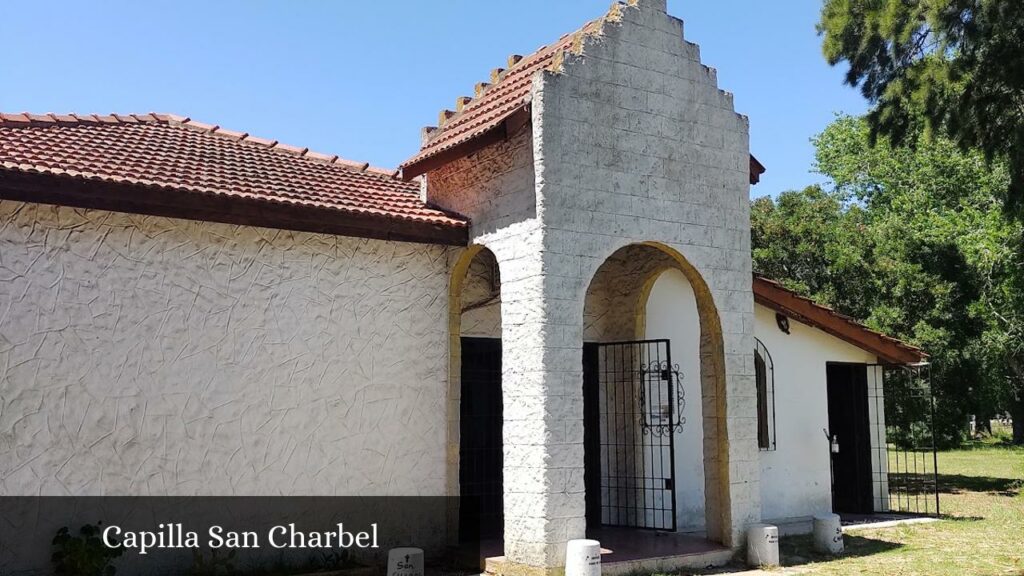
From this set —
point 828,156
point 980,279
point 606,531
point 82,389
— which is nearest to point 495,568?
point 606,531

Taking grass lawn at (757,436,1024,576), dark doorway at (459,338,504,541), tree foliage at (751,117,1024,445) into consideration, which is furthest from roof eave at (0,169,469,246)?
tree foliage at (751,117,1024,445)

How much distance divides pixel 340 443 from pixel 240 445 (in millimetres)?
1004

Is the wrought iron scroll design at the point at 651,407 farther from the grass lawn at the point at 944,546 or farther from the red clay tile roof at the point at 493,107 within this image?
the red clay tile roof at the point at 493,107

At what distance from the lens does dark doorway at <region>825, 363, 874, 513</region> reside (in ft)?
44.5

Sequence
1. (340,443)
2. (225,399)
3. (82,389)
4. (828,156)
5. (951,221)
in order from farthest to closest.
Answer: (828,156) < (951,221) < (340,443) < (225,399) < (82,389)

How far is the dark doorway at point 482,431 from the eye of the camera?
10125mm

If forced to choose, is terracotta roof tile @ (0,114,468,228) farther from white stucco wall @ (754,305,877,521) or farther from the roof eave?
white stucco wall @ (754,305,877,521)

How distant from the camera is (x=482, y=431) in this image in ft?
34.0

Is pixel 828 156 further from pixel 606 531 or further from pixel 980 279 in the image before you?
pixel 606 531

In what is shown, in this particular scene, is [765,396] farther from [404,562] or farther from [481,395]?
[404,562]

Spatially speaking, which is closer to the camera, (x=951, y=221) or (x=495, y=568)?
(x=495, y=568)

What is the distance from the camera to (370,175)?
1076cm

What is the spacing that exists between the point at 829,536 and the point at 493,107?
6.19 meters

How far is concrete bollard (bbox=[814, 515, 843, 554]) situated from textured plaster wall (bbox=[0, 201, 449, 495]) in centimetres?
441
